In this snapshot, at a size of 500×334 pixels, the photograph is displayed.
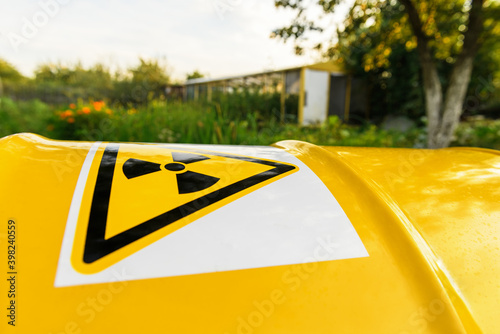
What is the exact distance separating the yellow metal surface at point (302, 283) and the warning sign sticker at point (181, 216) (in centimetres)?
3

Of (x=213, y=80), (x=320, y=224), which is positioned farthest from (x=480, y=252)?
(x=213, y=80)

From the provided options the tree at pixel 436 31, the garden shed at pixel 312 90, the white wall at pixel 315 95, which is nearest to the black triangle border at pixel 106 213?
the tree at pixel 436 31

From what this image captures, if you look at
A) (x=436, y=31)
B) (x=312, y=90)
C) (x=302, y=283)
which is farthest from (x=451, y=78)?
(x=302, y=283)

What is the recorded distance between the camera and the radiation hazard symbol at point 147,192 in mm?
708

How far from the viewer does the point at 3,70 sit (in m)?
26.4

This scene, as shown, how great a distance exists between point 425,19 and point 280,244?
28.5 ft

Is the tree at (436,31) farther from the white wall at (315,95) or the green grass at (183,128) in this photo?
the white wall at (315,95)

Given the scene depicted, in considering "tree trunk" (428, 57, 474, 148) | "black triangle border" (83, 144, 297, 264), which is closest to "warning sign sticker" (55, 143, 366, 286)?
"black triangle border" (83, 144, 297, 264)

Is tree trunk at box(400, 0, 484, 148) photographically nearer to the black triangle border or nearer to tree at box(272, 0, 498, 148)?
tree at box(272, 0, 498, 148)

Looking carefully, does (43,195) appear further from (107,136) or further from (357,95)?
(357,95)

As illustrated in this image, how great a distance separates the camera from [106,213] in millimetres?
781

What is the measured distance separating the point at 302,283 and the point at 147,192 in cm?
49

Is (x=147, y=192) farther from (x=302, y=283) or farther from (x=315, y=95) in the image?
(x=315, y=95)

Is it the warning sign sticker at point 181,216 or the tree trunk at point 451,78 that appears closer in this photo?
the warning sign sticker at point 181,216
